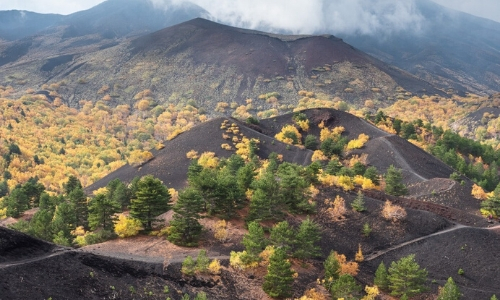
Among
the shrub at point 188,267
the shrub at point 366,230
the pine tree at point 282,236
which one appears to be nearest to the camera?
the shrub at point 188,267

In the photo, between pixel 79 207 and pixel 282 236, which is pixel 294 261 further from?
pixel 79 207

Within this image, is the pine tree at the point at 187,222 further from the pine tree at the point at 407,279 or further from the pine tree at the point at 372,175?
the pine tree at the point at 372,175

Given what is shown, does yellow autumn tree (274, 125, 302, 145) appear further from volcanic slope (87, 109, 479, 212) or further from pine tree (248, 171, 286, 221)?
pine tree (248, 171, 286, 221)

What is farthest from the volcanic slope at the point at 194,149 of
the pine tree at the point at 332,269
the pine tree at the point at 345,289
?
the pine tree at the point at 345,289

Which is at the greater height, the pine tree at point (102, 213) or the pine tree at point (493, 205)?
the pine tree at point (102, 213)

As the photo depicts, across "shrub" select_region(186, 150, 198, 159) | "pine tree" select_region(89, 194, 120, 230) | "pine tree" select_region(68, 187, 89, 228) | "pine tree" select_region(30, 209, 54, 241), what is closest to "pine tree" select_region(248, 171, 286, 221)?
"pine tree" select_region(89, 194, 120, 230)

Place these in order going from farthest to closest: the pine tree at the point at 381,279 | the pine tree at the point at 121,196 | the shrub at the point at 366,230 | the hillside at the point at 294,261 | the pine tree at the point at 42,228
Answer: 1. the pine tree at the point at 121,196
2. the shrub at the point at 366,230
3. the pine tree at the point at 42,228
4. the pine tree at the point at 381,279
5. the hillside at the point at 294,261

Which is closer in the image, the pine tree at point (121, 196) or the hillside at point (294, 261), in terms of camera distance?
the hillside at point (294, 261)
